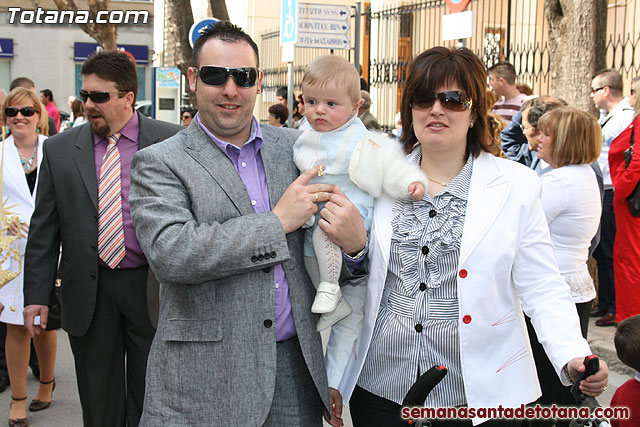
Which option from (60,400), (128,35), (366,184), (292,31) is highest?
(128,35)

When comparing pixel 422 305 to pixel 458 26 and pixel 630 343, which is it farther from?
pixel 458 26

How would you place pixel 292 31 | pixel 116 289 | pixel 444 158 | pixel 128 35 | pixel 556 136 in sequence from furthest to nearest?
pixel 128 35 < pixel 292 31 < pixel 556 136 < pixel 116 289 < pixel 444 158

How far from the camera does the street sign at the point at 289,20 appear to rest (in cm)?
1041

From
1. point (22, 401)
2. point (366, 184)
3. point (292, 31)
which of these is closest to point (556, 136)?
point (366, 184)

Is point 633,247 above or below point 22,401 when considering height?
above

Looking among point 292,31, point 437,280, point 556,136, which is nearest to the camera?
point 437,280

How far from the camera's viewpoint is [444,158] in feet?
9.32

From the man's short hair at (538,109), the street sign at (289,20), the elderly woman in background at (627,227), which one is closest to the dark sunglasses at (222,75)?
the man's short hair at (538,109)

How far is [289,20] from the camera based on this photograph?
1051 cm

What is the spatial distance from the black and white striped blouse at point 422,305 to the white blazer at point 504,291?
0.16 ft

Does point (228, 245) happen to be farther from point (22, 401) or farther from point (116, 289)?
point (22, 401)

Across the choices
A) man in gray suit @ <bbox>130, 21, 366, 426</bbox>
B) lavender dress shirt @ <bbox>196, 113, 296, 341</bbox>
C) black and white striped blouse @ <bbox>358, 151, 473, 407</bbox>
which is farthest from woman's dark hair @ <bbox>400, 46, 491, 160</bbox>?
lavender dress shirt @ <bbox>196, 113, 296, 341</bbox>

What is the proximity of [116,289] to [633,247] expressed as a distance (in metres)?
3.88

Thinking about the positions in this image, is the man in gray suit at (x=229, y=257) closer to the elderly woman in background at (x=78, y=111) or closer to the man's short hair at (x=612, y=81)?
the man's short hair at (x=612, y=81)
